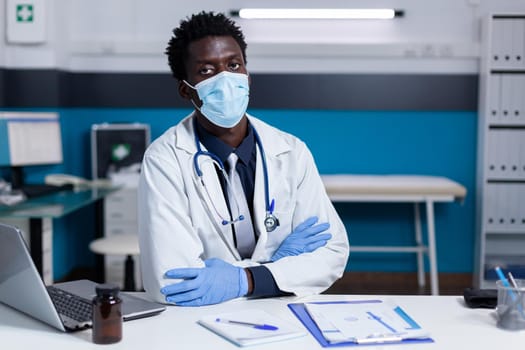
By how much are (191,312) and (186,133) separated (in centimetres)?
57

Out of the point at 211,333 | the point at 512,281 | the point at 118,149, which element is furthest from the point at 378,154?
the point at 211,333

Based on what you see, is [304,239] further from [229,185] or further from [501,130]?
[501,130]

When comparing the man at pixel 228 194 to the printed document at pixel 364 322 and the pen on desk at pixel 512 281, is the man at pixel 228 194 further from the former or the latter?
the pen on desk at pixel 512 281

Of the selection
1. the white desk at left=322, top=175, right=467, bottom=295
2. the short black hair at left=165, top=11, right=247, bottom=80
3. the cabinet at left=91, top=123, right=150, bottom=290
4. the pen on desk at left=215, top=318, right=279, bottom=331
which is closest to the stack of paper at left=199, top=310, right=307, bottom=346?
the pen on desk at left=215, top=318, right=279, bottom=331

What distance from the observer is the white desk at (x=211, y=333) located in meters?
1.23

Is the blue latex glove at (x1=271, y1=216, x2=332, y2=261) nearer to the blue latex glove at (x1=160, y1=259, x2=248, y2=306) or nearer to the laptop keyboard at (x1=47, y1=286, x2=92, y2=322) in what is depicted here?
the blue latex glove at (x1=160, y1=259, x2=248, y2=306)

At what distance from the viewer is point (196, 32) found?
1.83 meters

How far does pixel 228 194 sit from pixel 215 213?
0.26 ft

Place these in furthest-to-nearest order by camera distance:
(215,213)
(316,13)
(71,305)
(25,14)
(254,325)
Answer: (316,13) → (25,14) → (215,213) → (71,305) → (254,325)

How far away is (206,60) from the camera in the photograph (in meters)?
1.84

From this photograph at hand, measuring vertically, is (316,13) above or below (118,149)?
above

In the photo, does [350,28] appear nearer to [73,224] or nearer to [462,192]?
[462,192]

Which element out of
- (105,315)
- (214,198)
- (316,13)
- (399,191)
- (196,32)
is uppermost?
(316,13)

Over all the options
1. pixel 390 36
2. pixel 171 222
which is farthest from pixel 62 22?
pixel 171 222
